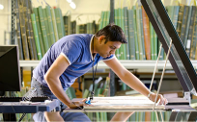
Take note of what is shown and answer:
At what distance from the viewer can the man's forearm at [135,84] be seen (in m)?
1.50

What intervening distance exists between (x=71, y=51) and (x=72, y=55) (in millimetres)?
23

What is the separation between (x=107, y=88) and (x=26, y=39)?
0.87 m

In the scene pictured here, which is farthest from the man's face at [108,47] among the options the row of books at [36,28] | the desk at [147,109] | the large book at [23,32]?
the large book at [23,32]

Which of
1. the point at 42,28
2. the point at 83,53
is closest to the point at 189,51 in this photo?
the point at 83,53

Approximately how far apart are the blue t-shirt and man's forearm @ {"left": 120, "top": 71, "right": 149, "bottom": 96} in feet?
0.81

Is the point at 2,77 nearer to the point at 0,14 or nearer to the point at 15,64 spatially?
the point at 15,64

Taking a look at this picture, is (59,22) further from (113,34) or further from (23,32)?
(113,34)

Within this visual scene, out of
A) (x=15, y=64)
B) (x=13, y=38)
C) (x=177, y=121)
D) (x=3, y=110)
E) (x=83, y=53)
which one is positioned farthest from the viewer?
(x=13, y=38)

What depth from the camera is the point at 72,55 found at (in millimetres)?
1292

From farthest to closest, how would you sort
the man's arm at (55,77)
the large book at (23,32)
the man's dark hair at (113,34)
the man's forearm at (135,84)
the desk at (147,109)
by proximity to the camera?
1. the large book at (23,32)
2. the man's forearm at (135,84)
3. the man's dark hair at (113,34)
4. the man's arm at (55,77)
5. the desk at (147,109)

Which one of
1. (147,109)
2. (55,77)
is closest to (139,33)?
(55,77)

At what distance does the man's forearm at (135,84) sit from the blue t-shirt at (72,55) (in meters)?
0.25

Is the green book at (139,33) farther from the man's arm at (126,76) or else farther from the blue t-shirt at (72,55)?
the blue t-shirt at (72,55)

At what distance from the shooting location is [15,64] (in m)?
1.14
